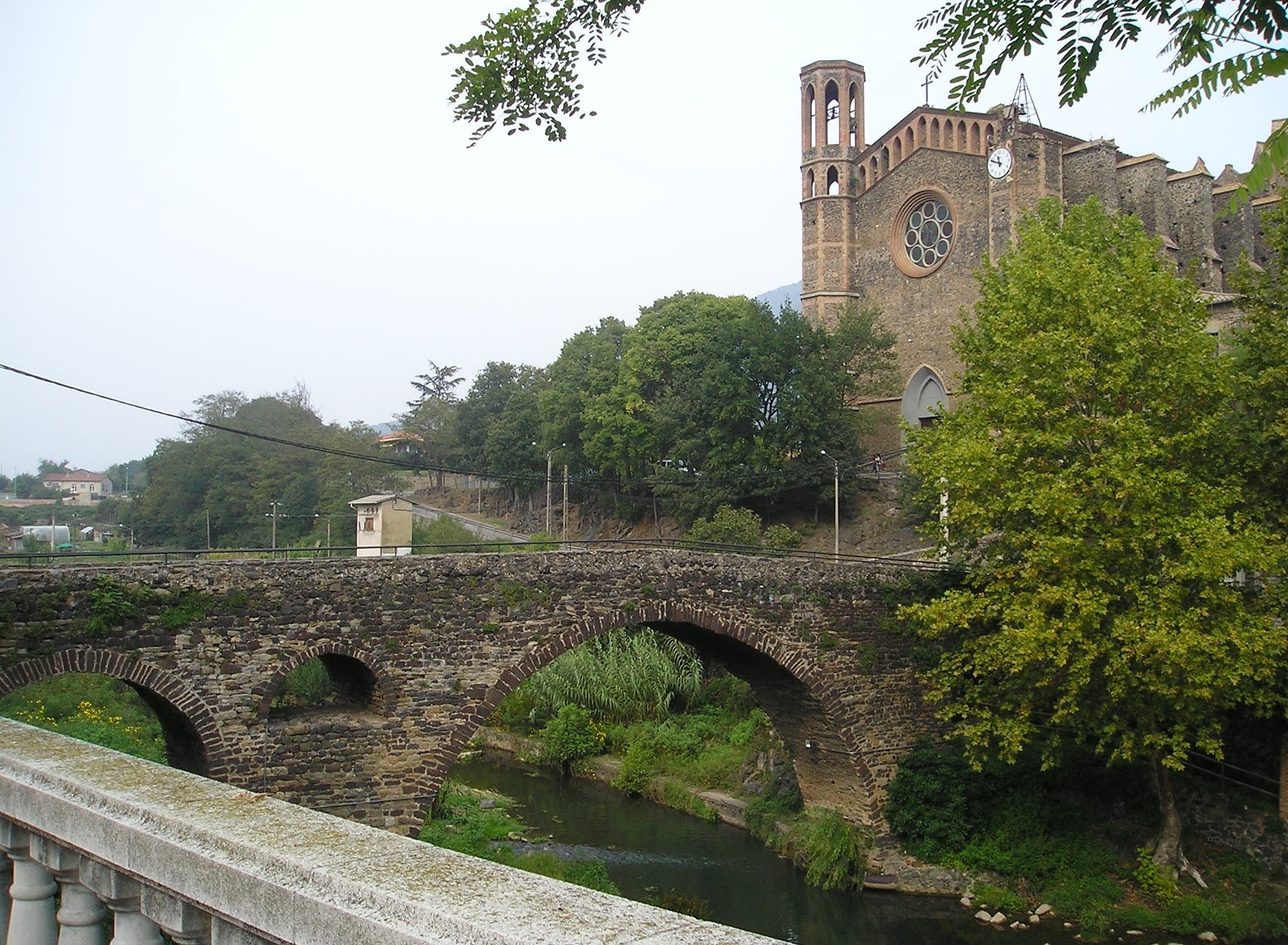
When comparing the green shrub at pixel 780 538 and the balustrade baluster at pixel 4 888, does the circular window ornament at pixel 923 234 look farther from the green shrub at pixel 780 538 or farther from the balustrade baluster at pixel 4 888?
the balustrade baluster at pixel 4 888

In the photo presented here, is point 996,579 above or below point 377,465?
below

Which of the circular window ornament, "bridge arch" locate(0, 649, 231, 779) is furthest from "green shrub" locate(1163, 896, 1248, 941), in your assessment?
the circular window ornament

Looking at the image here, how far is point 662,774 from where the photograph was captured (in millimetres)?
20594

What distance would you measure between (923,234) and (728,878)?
26381 mm

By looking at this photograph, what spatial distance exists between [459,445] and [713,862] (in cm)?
3900

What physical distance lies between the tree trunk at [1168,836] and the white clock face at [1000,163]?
23555 millimetres

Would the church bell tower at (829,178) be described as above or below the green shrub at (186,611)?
above

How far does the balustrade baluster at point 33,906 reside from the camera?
2391 mm

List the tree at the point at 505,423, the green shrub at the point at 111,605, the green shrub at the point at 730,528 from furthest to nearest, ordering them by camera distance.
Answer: the tree at the point at 505,423 → the green shrub at the point at 730,528 → the green shrub at the point at 111,605

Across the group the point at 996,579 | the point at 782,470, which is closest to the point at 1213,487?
the point at 996,579

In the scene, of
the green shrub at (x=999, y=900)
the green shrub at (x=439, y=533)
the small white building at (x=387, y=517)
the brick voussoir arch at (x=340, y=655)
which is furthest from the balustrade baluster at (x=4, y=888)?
the green shrub at (x=439, y=533)

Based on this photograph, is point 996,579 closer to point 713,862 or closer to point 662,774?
point 713,862

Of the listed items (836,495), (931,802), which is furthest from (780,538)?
(931,802)

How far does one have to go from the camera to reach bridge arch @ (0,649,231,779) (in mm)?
11391
